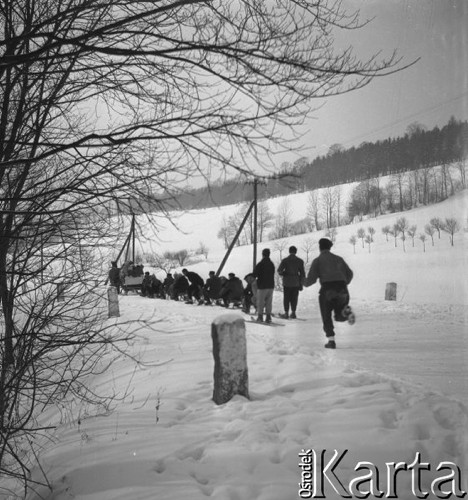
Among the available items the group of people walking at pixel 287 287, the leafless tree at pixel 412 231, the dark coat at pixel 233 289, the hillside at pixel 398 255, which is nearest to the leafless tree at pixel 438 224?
the hillside at pixel 398 255

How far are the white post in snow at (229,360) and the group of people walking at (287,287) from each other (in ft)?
5.49

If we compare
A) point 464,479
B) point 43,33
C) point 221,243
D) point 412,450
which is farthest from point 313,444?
point 221,243

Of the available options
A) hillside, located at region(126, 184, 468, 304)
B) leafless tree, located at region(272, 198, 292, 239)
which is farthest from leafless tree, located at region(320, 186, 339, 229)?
hillside, located at region(126, 184, 468, 304)

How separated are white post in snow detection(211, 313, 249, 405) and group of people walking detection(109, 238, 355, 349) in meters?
1.67

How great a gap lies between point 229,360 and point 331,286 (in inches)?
104

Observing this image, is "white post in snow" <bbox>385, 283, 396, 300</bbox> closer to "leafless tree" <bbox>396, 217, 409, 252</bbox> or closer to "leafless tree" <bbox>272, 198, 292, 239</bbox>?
"leafless tree" <bbox>396, 217, 409, 252</bbox>

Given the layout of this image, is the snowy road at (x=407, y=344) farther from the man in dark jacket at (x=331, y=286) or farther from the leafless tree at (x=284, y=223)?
the leafless tree at (x=284, y=223)

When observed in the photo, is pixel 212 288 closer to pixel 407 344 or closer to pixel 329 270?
pixel 329 270

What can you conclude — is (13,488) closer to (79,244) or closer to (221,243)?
(79,244)

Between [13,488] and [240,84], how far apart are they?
13.1ft

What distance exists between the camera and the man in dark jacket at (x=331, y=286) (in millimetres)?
5973

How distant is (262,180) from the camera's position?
2984 mm

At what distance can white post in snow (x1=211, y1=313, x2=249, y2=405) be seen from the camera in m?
3.82

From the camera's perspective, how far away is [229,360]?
3.86 metres
